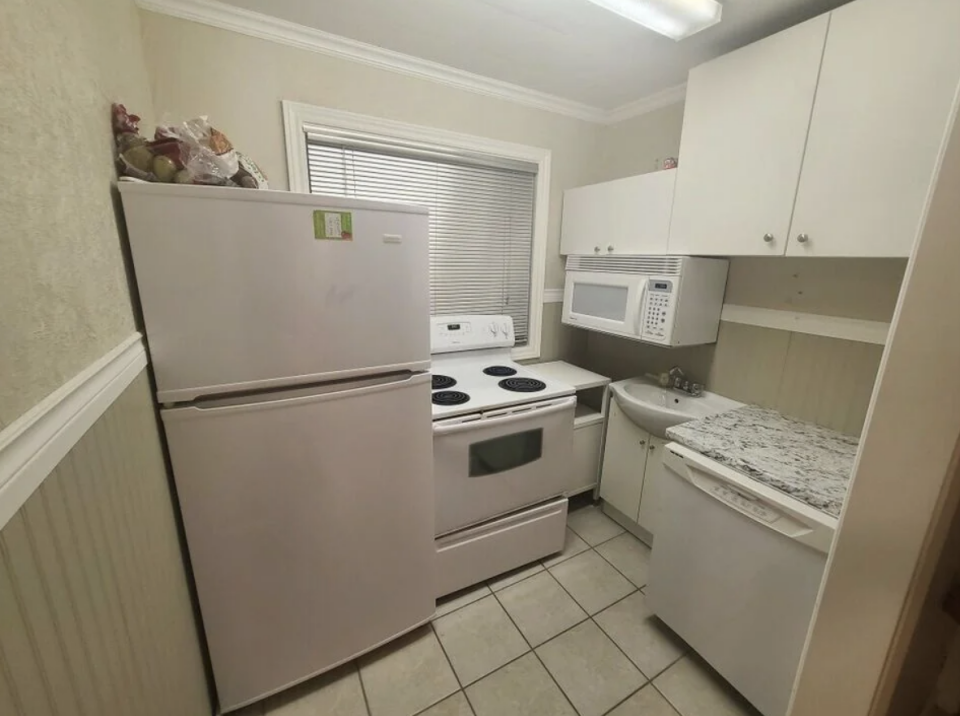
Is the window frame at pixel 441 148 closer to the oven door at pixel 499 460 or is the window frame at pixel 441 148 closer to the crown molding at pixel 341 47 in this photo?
the crown molding at pixel 341 47

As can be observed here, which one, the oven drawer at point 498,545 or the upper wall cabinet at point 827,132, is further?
the oven drawer at point 498,545

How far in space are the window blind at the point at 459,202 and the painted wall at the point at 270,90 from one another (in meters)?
0.15

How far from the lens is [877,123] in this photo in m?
1.13

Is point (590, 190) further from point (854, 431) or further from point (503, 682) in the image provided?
point (503, 682)

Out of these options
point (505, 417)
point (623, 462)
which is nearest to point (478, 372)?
point (505, 417)

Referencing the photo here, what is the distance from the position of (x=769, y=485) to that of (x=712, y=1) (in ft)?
5.14

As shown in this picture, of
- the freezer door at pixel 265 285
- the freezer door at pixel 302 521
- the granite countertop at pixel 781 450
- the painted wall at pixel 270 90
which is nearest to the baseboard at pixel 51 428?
the freezer door at pixel 265 285

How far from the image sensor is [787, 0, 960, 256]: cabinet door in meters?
1.03

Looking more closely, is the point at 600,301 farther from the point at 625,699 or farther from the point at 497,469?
the point at 625,699

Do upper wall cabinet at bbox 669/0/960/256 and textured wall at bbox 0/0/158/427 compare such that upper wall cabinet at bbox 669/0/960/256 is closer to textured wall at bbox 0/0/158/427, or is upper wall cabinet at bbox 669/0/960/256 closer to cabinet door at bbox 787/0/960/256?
cabinet door at bbox 787/0/960/256

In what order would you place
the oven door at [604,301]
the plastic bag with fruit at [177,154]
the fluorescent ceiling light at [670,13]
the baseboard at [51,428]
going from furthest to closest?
1. the oven door at [604,301]
2. the fluorescent ceiling light at [670,13]
3. the plastic bag with fruit at [177,154]
4. the baseboard at [51,428]

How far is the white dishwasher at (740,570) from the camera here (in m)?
1.10

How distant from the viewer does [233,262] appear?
3.26 ft

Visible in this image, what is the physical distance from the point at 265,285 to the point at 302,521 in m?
0.74
